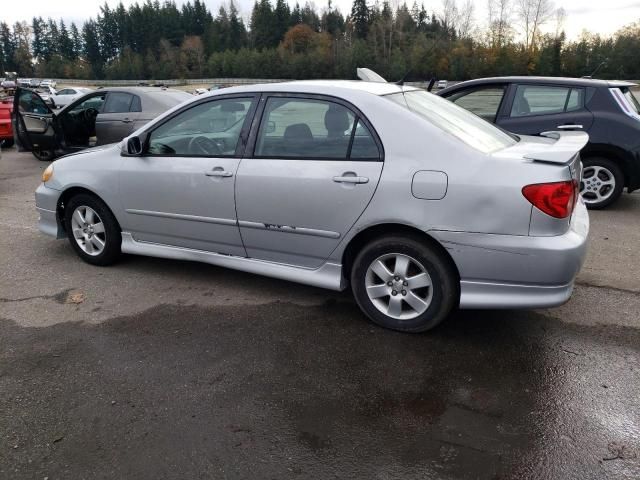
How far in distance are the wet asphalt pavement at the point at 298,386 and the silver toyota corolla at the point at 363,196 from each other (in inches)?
13.0

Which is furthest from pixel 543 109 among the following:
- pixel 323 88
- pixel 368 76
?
pixel 323 88

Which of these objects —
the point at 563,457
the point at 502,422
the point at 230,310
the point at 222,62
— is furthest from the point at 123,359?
the point at 222,62

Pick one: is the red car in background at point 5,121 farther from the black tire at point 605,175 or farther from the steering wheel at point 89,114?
the black tire at point 605,175

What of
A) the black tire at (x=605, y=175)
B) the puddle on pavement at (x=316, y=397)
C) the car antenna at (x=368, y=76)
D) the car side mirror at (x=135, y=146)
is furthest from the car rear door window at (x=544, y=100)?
the car side mirror at (x=135, y=146)

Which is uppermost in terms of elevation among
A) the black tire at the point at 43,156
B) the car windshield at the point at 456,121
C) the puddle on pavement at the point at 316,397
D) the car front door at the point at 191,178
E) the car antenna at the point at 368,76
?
the car antenna at the point at 368,76

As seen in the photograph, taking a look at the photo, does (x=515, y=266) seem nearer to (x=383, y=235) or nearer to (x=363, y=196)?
(x=383, y=235)

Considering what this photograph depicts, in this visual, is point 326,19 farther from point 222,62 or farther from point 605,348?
point 605,348

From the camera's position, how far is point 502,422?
263 cm

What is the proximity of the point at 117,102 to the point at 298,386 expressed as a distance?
26.7 ft

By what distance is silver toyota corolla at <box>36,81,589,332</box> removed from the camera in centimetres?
307

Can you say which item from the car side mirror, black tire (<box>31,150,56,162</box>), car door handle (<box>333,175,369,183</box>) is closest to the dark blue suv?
car door handle (<box>333,175,369,183</box>)

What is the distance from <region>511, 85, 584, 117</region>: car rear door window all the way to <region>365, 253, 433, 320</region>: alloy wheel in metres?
4.36

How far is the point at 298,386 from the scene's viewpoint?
2.96 m

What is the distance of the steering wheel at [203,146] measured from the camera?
402 centimetres
